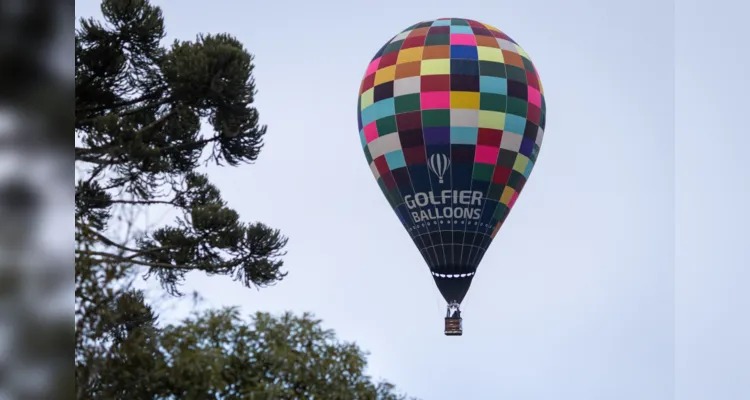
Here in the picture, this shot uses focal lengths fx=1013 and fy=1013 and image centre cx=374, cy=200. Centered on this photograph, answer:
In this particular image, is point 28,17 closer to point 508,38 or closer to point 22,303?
point 22,303

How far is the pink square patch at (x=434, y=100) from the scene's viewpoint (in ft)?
59.7

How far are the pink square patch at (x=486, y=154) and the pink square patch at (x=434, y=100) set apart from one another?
0.98 m

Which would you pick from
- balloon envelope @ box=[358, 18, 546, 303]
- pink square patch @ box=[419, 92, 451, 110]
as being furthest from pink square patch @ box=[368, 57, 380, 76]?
pink square patch @ box=[419, 92, 451, 110]

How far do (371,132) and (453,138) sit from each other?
5.48 feet

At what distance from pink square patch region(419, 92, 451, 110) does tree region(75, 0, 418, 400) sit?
6.00m

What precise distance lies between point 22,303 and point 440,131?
50.8ft

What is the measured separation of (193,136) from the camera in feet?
34.9

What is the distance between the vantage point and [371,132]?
1886 centimetres

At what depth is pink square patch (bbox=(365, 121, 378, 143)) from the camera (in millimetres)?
18719

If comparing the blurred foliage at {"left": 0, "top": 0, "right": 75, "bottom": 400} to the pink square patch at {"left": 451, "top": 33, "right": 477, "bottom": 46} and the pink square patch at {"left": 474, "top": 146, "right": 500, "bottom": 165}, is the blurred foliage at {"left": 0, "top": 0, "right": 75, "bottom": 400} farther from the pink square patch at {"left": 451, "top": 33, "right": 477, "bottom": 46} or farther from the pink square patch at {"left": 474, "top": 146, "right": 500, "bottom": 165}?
the pink square patch at {"left": 451, "top": 33, "right": 477, "bottom": 46}

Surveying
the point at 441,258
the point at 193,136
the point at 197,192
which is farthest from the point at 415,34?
the point at 193,136

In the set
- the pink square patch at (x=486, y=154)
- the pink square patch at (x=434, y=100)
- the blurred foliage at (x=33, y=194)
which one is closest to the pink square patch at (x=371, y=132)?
the pink square patch at (x=434, y=100)

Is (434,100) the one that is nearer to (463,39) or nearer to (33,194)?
(463,39)

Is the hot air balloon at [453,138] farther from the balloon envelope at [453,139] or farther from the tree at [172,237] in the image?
the tree at [172,237]
